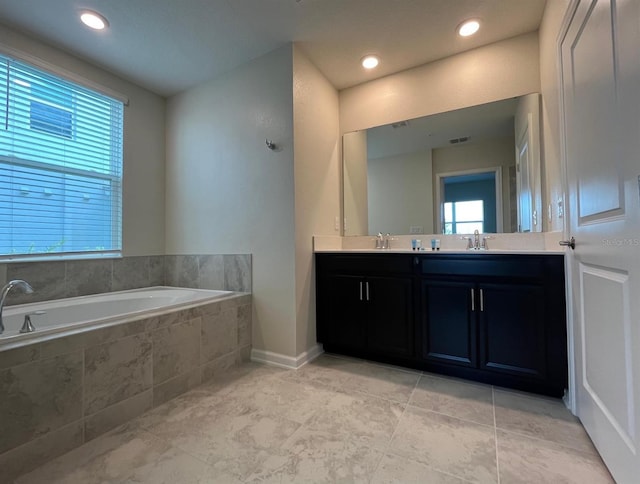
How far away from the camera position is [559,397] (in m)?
1.71

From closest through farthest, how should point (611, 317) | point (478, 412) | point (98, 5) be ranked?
point (611, 317) < point (478, 412) < point (98, 5)

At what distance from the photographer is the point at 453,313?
76.8 inches

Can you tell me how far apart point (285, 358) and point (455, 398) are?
3.98 feet

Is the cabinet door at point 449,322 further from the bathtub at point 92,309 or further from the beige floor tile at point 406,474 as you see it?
the bathtub at point 92,309

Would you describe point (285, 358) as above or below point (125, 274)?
below

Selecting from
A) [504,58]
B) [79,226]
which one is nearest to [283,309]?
[79,226]

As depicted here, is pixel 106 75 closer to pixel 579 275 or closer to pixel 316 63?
pixel 316 63

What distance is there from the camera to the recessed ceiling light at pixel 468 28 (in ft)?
6.63

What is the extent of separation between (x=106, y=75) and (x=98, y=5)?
33.9 inches

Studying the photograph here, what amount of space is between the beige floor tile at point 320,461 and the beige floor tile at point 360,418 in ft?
0.19

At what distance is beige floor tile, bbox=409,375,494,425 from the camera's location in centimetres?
157

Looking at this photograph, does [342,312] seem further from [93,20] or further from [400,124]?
[93,20]

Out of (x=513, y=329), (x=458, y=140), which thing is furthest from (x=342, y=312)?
(x=458, y=140)

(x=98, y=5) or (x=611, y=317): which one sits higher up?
(x=98, y=5)
